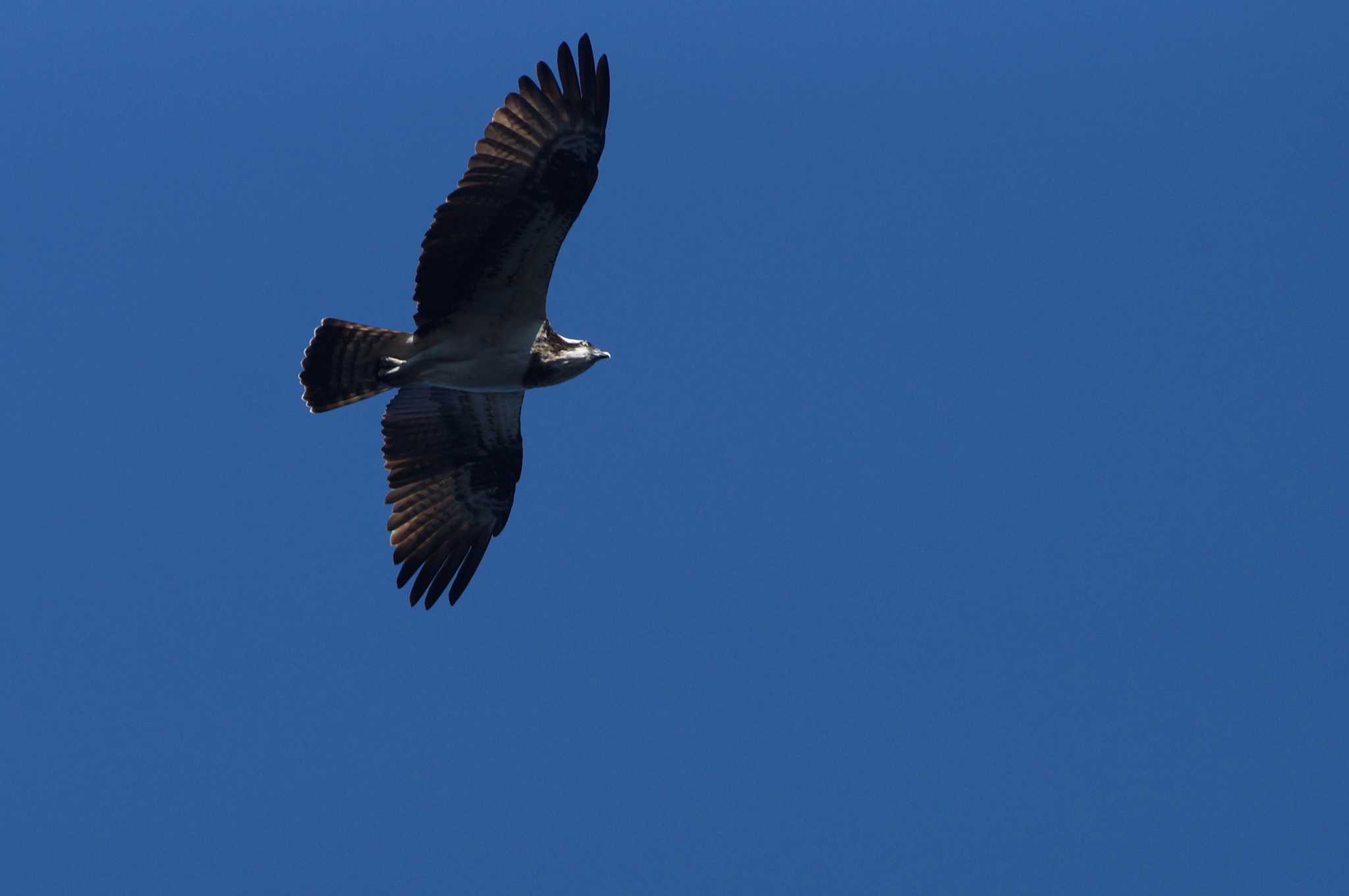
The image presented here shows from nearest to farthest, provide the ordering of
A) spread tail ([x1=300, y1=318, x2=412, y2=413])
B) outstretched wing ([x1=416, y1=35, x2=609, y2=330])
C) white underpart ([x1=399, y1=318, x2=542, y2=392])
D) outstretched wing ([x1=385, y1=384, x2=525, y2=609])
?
outstretched wing ([x1=416, y1=35, x2=609, y2=330]), white underpart ([x1=399, y1=318, x2=542, y2=392]), spread tail ([x1=300, y1=318, x2=412, y2=413]), outstretched wing ([x1=385, y1=384, x2=525, y2=609])

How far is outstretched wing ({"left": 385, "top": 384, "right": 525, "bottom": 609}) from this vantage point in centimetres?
1568

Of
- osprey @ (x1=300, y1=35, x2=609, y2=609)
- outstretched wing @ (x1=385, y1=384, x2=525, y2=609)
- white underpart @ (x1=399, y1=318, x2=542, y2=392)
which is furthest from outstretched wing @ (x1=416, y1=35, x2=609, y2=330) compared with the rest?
outstretched wing @ (x1=385, y1=384, x2=525, y2=609)

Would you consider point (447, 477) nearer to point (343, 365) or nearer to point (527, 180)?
point (343, 365)

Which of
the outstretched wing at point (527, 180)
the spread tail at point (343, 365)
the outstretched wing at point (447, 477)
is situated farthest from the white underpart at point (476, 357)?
the outstretched wing at point (447, 477)

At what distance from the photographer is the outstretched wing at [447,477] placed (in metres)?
15.7

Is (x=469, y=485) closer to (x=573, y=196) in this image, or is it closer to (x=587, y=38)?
(x=573, y=196)

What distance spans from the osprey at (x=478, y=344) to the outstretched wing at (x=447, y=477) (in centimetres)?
1

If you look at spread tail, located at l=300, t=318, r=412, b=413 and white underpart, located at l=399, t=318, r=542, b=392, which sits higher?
white underpart, located at l=399, t=318, r=542, b=392

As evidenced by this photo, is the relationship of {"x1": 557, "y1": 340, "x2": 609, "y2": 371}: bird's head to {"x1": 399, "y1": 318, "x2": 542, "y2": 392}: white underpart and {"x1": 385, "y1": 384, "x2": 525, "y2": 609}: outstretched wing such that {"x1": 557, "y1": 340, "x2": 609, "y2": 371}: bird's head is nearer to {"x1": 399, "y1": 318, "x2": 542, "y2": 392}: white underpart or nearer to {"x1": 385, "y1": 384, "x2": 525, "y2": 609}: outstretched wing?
{"x1": 399, "y1": 318, "x2": 542, "y2": 392}: white underpart

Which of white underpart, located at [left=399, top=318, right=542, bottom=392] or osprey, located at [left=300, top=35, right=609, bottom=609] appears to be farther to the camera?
white underpart, located at [left=399, top=318, right=542, bottom=392]

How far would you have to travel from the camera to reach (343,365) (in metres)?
14.8

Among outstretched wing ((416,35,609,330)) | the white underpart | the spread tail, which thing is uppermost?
outstretched wing ((416,35,609,330))

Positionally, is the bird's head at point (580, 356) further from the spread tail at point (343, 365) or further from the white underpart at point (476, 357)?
the spread tail at point (343, 365)

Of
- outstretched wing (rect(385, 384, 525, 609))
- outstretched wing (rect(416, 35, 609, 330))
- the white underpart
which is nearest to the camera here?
outstretched wing (rect(416, 35, 609, 330))
